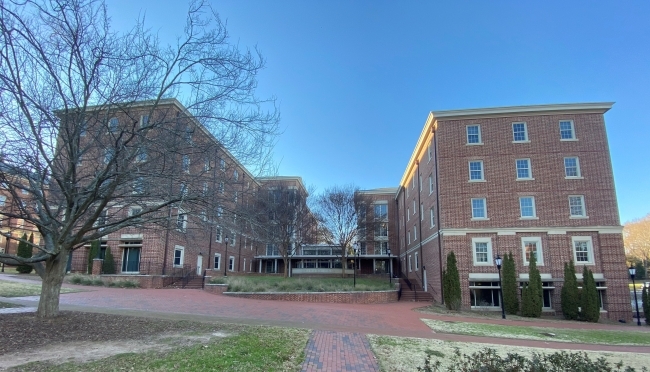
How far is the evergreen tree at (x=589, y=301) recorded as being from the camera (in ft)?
70.4

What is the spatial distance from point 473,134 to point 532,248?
819 cm

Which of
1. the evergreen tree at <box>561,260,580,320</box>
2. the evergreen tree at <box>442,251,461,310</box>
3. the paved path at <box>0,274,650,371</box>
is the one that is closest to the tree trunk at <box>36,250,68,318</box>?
the paved path at <box>0,274,650,371</box>

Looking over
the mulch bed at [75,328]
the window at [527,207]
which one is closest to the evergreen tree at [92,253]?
the mulch bed at [75,328]

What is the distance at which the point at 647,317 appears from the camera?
72.6 feet

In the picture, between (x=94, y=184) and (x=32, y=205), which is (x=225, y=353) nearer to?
(x=94, y=184)

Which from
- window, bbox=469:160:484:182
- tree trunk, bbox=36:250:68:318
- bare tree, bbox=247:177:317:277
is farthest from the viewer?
bare tree, bbox=247:177:317:277

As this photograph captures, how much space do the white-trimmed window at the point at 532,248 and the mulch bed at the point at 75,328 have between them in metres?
20.8

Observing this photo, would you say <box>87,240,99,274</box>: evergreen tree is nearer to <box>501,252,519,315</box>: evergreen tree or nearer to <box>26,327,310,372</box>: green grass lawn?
<box>26,327,310,372</box>: green grass lawn

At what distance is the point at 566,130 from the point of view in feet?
83.9

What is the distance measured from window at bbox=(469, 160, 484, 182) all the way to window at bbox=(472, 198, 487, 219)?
1.45 m

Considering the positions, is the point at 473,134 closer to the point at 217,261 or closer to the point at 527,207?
the point at 527,207

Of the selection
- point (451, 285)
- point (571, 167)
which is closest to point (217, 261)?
point (451, 285)

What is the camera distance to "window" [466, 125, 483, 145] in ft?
85.3

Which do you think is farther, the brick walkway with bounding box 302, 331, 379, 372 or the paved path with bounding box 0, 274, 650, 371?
the paved path with bounding box 0, 274, 650, 371
